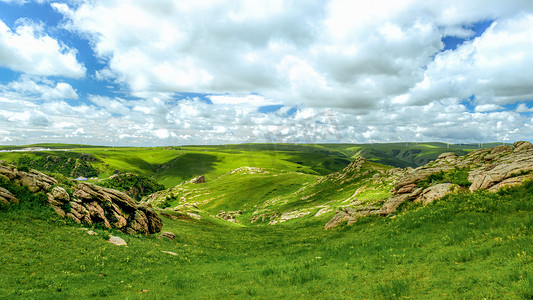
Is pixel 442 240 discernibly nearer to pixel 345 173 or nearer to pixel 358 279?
pixel 358 279

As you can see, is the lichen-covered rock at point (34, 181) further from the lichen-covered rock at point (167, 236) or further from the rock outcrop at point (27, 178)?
the lichen-covered rock at point (167, 236)

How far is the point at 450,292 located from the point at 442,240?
9.54 m

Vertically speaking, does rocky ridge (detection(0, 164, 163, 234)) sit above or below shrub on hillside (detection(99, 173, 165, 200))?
above

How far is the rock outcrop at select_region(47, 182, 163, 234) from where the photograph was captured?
30234mm

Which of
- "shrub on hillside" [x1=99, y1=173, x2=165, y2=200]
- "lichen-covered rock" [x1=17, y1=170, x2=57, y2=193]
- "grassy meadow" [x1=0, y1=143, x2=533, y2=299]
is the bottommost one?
"shrub on hillside" [x1=99, y1=173, x2=165, y2=200]

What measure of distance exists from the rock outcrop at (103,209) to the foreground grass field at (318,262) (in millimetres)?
2150

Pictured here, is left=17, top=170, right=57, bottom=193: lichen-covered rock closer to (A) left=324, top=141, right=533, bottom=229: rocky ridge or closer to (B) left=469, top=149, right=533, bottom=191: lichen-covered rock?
(A) left=324, top=141, right=533, bottom=229: rocky ridge

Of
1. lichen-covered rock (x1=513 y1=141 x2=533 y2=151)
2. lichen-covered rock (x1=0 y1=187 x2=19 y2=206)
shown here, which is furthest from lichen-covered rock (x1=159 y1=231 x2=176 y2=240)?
lichen-covered rock (x1=513 y1=141 x2=533 y2=151)

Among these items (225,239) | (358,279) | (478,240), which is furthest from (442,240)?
(225,239)

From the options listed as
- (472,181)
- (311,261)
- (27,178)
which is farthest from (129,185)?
(472,181)

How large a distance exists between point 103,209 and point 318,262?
31.2 m

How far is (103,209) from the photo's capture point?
112 ft

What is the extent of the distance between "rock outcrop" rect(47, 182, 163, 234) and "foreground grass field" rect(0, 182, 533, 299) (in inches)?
84.7

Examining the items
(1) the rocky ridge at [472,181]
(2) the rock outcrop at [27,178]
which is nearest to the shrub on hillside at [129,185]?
(2) the rock outcrop at [27,178]
